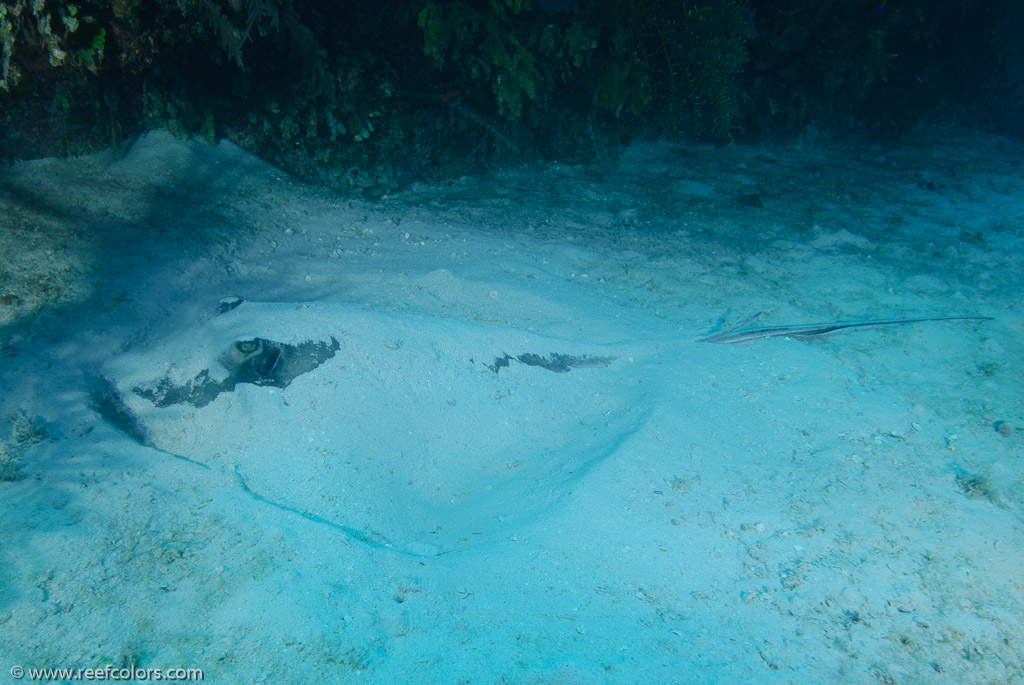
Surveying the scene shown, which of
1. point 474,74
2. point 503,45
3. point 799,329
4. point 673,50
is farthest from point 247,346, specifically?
point 673,50

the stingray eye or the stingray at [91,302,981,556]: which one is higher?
the stingray eye

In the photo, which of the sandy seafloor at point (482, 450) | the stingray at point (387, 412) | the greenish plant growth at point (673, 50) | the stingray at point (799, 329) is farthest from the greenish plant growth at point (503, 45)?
the stingray at point (799, 329)

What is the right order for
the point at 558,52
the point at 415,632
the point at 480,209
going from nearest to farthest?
1. the point at 415,632
2. the point at 480,209
3. the point at 558,52

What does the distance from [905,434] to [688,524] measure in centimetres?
188

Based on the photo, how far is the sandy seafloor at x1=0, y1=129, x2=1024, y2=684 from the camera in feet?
6.86

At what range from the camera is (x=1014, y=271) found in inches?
212

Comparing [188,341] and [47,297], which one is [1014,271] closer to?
[188,341]

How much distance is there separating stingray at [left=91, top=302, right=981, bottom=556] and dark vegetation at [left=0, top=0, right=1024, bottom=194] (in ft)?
9.20

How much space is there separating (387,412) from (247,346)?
1.00 metres

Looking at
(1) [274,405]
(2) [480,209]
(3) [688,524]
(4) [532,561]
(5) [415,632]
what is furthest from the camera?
(2) [480,209]

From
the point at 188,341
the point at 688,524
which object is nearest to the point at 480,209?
the point at 188,341

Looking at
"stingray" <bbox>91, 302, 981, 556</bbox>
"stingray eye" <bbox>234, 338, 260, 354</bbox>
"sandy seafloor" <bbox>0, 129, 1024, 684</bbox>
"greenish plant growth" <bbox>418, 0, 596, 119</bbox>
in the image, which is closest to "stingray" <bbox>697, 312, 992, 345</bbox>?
"sandy seafloor" <bbox>0, 129, 1024, 684</bbox>

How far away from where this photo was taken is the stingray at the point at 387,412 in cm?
293

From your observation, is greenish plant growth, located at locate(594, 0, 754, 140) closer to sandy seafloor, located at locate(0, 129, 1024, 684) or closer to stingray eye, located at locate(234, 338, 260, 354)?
sandy seafloor, located at locate(0, 129, 1024, 684)
